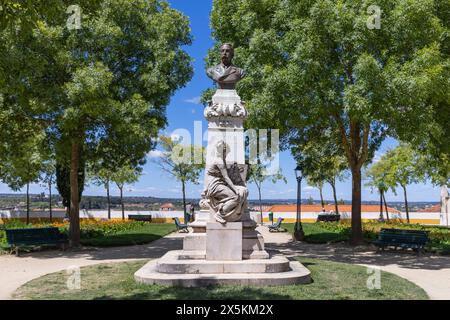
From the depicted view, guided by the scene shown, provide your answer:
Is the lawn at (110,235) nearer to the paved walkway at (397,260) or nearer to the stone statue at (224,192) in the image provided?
the paved walkway at (397,260)

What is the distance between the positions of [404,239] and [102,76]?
1115 cm

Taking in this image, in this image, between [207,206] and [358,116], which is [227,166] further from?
[358,116]

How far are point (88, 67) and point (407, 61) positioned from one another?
9399 millimetres

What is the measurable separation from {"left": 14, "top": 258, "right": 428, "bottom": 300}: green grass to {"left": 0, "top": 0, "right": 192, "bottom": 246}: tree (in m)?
5.74

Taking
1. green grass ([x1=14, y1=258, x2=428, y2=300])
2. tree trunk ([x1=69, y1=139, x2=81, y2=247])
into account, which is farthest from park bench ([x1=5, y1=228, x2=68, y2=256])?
green grass ([x1=14, y1=258, x2=428, y2=300])

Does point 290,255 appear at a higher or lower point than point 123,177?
lower

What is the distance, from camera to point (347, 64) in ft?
44.2

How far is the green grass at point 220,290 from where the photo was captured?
25.0ft

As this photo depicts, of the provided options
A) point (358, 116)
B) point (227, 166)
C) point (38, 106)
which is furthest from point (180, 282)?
point (38, 106)

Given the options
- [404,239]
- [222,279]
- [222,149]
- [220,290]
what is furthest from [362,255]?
[220,290]

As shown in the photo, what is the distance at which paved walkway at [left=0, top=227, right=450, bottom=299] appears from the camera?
966 centimetres

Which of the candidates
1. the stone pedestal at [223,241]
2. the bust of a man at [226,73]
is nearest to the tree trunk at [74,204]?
the bust of a man at [226,73]

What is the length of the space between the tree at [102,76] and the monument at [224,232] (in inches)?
179

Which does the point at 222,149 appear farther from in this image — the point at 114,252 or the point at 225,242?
the point at 114,252
